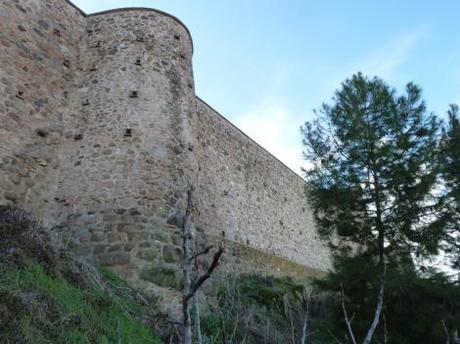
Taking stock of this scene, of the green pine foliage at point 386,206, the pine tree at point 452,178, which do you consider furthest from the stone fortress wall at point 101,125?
the pine tree at point 452,178

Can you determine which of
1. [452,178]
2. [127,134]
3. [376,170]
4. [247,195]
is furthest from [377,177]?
[247,195]

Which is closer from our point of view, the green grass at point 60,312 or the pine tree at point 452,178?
the green grass at point 60,312

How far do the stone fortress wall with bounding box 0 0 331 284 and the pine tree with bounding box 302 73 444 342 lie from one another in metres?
2.37

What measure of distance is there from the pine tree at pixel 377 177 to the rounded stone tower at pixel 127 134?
248 centimetres

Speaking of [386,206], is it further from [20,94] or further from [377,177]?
[20,94]

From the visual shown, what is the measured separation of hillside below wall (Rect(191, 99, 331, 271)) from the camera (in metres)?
10.3

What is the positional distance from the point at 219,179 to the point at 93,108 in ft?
13.6

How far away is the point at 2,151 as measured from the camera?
6.39 metres

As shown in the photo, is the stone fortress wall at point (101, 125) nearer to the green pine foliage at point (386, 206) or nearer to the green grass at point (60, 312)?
the green grass at point (60, 312)

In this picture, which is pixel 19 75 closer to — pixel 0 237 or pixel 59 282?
pixel 0 237

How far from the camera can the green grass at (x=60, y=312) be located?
3156 millimetres

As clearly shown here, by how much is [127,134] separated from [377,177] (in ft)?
13.4

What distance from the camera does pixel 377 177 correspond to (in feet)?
22.3

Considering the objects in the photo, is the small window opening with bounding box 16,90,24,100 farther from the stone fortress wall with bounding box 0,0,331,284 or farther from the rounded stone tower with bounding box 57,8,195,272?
the rounded stone tower with bounding box 57,8,195,272
